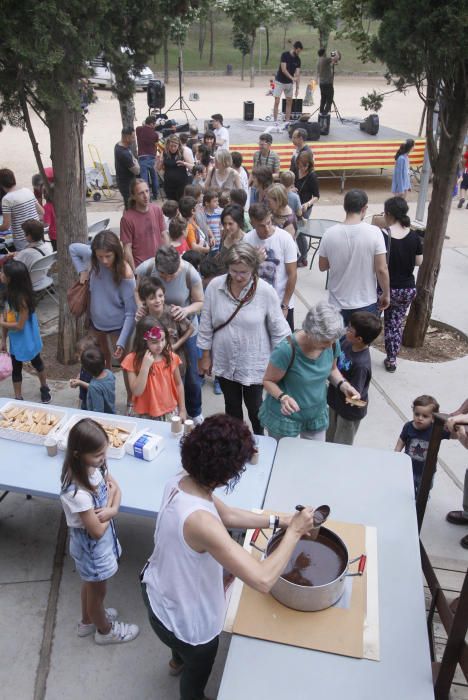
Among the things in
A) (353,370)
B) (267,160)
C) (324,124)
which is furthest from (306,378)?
(324,124)

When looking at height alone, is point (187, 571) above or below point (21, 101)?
below

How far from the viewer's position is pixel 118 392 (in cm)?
541

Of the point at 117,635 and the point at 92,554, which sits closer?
the point at 92,554

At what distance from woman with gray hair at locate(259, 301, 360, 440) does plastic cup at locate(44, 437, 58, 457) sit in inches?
48.4

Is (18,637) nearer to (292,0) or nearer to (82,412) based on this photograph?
(82,412)

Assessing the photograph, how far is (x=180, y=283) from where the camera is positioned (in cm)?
441

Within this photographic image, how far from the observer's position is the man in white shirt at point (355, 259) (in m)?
4.78

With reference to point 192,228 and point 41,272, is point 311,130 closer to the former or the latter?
point 192,228

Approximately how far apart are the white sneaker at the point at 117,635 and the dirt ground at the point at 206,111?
9000 millimetres

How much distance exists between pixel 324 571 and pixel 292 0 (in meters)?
30.6

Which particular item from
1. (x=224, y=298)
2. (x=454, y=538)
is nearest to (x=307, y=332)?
(x=224, y=298)

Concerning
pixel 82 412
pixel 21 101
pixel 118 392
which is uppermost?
pixel 21 101

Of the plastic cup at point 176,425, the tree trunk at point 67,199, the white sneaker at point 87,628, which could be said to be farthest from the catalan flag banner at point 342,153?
the white sneaker at point 87,628

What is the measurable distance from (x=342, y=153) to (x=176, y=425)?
38.4ft
